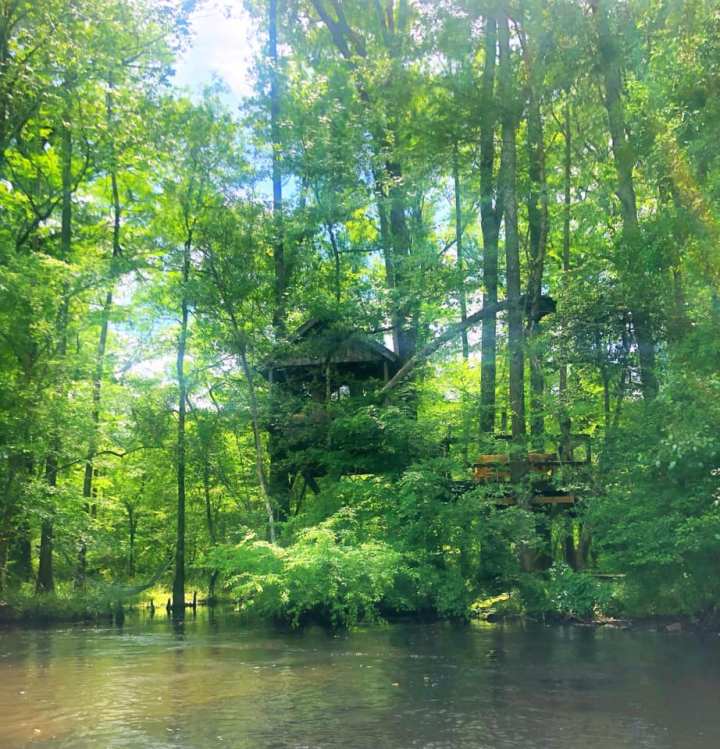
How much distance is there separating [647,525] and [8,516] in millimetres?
16038

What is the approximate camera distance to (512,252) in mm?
20938

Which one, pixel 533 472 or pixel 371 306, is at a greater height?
pixel 371 306

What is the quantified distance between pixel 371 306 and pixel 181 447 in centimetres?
838

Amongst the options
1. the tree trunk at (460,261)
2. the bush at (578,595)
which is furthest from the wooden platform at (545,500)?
the tree trunk at (460,261)

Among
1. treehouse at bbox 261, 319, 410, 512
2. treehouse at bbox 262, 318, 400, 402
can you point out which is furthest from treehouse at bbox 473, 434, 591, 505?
treehouse at bbox 262, 318, 400, 402

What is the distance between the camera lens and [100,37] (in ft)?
68.0

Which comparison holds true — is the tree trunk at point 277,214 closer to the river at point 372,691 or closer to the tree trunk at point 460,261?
the tree trunk at point 460,261

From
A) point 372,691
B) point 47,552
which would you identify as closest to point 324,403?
point 47,552

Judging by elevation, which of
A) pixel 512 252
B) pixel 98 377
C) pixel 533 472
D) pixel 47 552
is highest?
pixel 512 252

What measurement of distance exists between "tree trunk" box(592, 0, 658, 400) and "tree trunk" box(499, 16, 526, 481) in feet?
8.71

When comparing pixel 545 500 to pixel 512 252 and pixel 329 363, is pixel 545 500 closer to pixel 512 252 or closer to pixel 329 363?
pixel 512 252

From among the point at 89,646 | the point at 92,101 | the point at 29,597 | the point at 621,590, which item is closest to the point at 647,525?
the point at 621,590

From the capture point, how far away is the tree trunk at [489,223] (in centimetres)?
2161

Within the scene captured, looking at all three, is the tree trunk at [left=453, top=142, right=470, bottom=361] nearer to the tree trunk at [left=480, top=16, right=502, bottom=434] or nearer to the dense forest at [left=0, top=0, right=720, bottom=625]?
the dense forest at [left=0, top=0, right=720, bottom=625]
